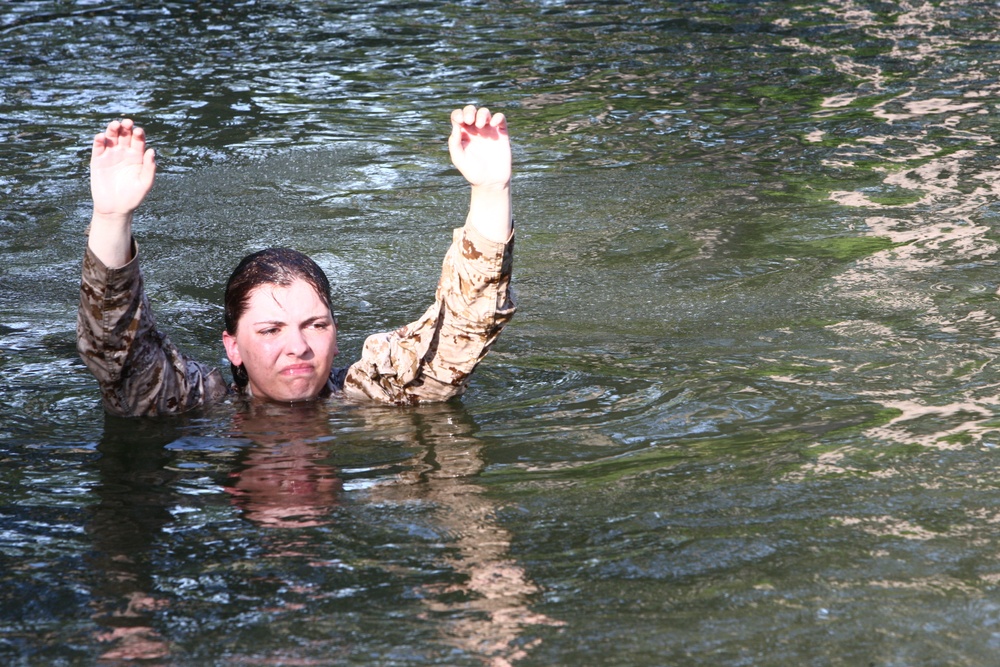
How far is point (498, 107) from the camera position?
11.6 metres

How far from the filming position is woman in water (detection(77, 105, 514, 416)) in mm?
4613

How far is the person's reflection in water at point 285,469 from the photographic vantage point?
4238 millimetres

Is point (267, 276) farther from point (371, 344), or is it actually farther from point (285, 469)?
point (285, 469)

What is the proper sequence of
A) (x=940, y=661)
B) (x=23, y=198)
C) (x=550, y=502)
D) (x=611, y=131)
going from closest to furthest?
(x=940, y=661) < (x=550, y=502) < (x=23, y=198) < (x=611, y=131)

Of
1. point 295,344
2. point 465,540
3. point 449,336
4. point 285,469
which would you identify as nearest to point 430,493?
point 465,540

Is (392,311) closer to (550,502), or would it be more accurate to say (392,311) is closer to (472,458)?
(472,458)

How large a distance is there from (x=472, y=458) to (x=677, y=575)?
4.42 feet

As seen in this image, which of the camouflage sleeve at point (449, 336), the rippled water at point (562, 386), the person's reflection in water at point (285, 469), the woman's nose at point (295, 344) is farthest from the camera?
the woman's nose at point (295, 344)

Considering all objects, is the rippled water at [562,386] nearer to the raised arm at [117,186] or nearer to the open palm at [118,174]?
the raised arm at [117,186]

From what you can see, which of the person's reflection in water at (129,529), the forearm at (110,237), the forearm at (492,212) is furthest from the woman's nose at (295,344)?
the forearm at (492,212)

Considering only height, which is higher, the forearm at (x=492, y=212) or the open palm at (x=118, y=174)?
the open palm at (x=118, y=174)

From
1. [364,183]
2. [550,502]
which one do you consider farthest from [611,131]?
[550,502]

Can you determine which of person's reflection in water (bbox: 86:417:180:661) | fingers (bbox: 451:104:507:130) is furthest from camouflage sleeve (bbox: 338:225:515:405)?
person's reflection in water (bbox: 86:417:180:661)

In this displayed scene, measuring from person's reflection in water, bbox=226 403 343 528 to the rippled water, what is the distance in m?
0.02
